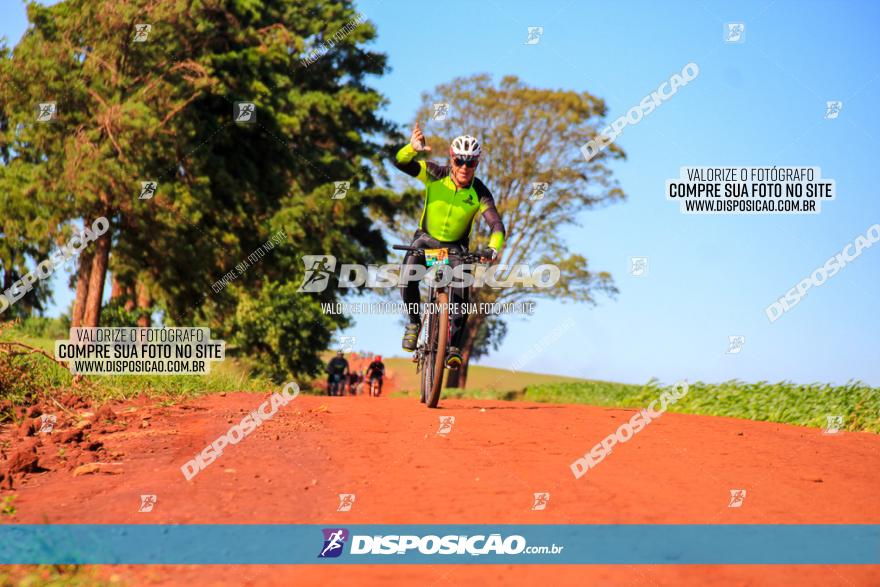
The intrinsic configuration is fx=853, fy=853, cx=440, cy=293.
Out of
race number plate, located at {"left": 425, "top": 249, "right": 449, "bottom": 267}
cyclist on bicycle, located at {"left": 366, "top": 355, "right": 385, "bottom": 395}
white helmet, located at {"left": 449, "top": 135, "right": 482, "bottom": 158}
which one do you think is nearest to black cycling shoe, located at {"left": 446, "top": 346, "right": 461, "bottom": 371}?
race number plate, located at {"left": 425, "top": 249, "right": 449, "bottom": 267}

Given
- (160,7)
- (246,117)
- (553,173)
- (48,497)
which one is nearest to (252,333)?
(246,117)

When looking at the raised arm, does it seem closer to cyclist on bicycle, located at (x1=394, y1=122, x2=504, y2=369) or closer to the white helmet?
cyclist on bicycle, located at (x1=394, y1=122, x2=504, y2=369)

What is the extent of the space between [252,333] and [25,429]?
17961 millimetres

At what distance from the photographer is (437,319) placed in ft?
34.8

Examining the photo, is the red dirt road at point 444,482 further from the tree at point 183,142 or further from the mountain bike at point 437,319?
the tree at point 183,142

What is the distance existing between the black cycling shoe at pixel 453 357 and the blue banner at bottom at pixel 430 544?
15.6 ft

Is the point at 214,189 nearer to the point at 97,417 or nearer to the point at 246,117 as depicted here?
the point at 246,117

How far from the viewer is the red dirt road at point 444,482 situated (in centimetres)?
503

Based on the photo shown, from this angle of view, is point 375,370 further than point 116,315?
No

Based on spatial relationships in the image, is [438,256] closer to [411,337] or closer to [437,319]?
[437,319]

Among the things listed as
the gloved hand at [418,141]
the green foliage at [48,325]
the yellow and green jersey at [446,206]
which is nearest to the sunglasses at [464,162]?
the yellow and green jersey at [446,206]

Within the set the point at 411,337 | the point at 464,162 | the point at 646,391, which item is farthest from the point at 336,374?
the point at 464,162

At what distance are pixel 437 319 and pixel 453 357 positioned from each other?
0.52 m

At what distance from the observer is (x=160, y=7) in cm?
2083
